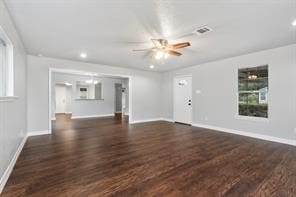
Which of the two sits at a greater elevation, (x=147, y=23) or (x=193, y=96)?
(x=147, y=23)

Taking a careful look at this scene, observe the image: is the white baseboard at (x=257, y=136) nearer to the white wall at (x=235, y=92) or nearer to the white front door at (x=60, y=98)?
the white wall at (x=235, y=92)

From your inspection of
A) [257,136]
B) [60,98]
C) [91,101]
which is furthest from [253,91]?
[60,98]

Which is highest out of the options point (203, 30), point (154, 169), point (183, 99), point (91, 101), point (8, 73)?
point (203, 30)

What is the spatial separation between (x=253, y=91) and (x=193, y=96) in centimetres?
210

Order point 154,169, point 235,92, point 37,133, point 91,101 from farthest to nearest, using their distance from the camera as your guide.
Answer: point 91,101 → point 235,92 → point 37,133 → point 154,169

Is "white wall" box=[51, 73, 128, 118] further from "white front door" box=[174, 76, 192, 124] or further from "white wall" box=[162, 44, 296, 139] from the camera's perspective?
"white front door" box=[174, 76, 192, 124]

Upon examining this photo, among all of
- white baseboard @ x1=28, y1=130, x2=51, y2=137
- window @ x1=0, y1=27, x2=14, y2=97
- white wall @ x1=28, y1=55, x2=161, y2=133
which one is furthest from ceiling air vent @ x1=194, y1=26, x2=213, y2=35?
white baseboard @ x1=28, y1=130, x2=51, y2=137

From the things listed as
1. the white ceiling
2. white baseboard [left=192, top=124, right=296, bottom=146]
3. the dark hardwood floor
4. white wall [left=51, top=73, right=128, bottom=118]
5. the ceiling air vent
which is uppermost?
the white ceiling

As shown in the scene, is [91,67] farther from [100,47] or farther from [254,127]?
[254,127]

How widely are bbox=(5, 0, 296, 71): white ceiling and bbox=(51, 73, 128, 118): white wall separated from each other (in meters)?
4.75

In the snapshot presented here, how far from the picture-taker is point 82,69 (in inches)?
217

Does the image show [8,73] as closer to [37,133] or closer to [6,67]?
[6,67]

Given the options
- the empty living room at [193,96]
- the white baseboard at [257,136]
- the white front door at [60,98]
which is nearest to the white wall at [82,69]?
the empty living room at [193,96]

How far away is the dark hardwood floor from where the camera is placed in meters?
1.91
